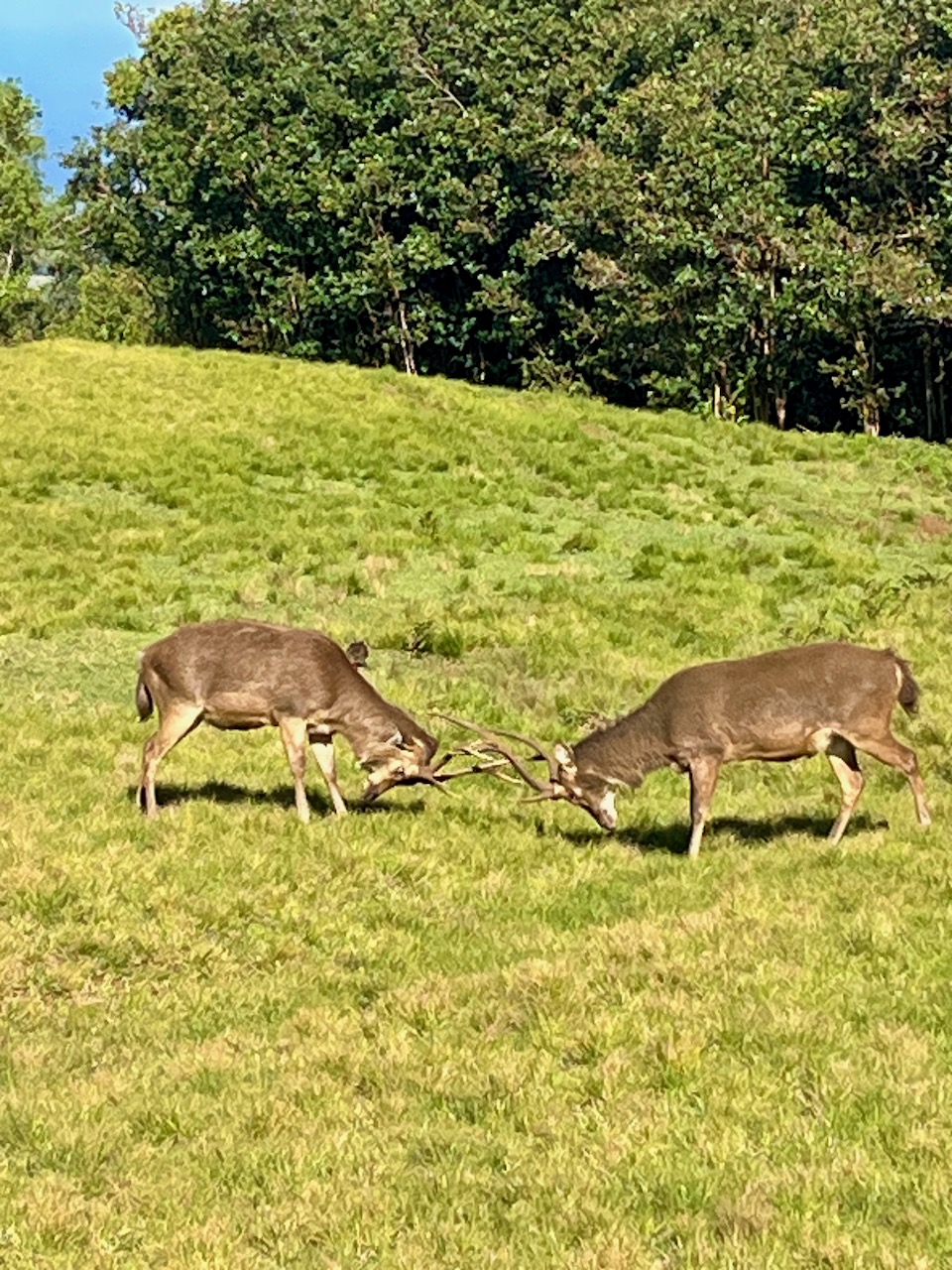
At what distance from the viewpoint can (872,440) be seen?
44.4 meters

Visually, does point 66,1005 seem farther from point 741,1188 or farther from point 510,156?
point 510,156

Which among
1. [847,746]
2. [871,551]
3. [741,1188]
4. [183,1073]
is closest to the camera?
[741,1188]

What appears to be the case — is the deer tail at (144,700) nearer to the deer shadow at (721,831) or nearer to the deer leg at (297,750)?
the deer leg at (297,750)

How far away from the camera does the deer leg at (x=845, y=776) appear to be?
13.5 metres

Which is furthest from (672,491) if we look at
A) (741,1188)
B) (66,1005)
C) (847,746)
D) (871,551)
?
(741,1188)

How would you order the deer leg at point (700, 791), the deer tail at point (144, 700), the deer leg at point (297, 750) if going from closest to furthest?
1. the deer leg at point (700, 791)
2. the deer leg at point (297, 750)
3. the deer tail at point (144, 700)

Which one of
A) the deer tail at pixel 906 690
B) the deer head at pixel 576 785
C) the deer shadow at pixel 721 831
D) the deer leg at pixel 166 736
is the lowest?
the deer shadow at pixel 721 831

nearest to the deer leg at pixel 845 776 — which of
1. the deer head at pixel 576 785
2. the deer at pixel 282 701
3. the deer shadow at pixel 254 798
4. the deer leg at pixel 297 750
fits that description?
the deer head at pixel 576 785

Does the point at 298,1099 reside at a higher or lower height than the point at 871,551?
lower

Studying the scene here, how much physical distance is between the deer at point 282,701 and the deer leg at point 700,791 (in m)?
2.34

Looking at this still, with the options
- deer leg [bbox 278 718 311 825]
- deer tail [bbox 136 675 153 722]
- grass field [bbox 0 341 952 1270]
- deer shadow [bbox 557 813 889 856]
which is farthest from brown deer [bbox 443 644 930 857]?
deer tail [bbox 136 675 153 722]

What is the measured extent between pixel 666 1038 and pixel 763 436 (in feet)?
122

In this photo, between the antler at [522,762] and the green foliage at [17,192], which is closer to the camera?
the antler at [522,762]

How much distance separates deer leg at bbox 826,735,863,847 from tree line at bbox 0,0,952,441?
37.1m
